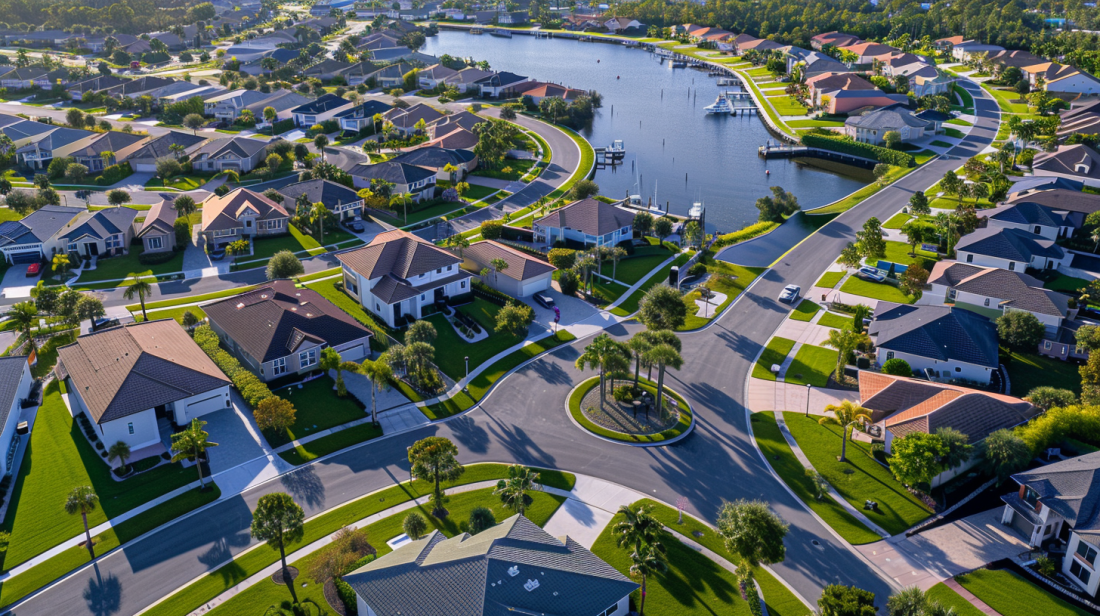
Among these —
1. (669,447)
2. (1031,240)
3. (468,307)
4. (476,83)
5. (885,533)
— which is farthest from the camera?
(476,83)

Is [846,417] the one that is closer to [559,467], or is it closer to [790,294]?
[559,467]

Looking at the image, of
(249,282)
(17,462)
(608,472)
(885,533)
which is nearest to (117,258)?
(249,282)

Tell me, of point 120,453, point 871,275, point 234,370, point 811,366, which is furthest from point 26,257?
point 871,275

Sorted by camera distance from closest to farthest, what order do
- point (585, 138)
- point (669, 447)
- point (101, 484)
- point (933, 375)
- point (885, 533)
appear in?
point (885, 533), point (101, 484), point (669, 447), point (933, 375), point (585, 138)

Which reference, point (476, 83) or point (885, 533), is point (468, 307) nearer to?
point (885, 533)

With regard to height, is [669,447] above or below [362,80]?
below

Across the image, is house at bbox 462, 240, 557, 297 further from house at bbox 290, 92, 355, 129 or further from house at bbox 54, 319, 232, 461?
house at bbox 290, 92, 355, 129

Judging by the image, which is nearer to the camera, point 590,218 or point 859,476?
point 859,476
